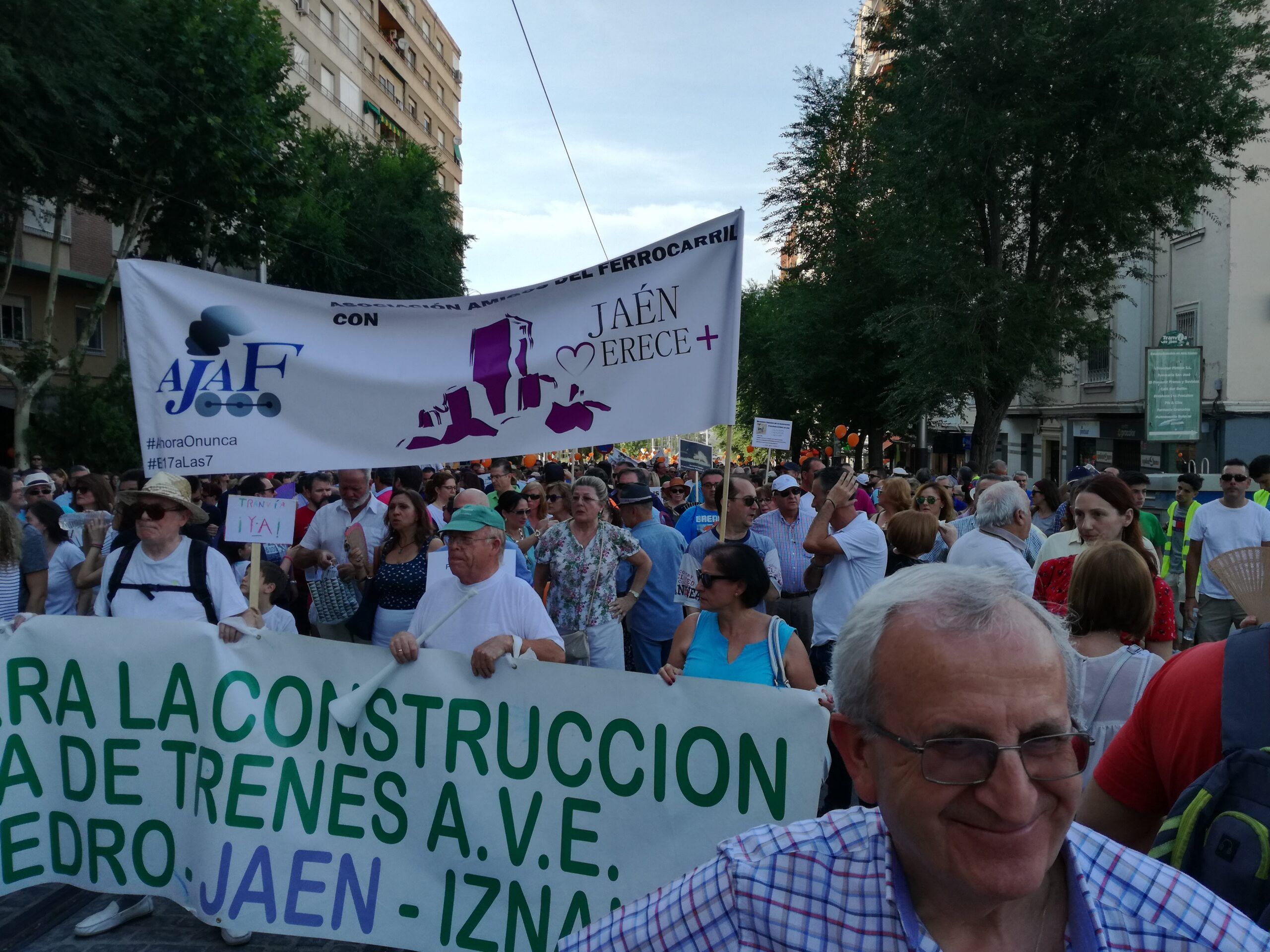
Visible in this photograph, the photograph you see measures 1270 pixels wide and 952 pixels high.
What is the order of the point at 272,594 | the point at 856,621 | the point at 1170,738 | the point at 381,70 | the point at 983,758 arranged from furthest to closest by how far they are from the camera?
the point at 381,70
the point at 272,594
the point at 1170,738
the point at 856,621
the point at 983,758

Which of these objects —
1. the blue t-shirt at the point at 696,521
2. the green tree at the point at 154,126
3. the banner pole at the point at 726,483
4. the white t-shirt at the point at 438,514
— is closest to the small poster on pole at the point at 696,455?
the blue t-shirt at the point at 696,521

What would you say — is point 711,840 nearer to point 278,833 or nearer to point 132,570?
point 278,833

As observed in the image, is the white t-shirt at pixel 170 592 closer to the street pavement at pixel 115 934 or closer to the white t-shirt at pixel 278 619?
the white t-shirt at pixel 278 619

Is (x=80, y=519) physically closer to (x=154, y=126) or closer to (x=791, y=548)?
(x=791, y=548)

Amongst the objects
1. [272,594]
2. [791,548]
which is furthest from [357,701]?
[791,548]

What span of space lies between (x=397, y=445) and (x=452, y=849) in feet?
6.04

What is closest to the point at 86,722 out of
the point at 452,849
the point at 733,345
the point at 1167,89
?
the point at 452,849

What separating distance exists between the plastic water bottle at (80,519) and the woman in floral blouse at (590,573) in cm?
301

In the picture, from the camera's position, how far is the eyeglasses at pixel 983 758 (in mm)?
1301

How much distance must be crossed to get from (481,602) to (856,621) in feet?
9.89

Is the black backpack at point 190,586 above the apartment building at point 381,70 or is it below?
below

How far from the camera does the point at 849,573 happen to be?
5941 millimetres

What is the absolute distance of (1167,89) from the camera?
19.4 m

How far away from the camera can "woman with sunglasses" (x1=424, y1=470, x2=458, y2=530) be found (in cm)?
845
